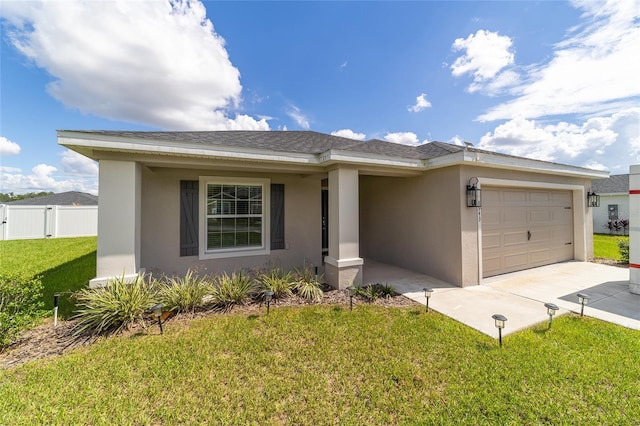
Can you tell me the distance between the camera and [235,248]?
6977mm

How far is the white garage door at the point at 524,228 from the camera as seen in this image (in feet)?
22.6

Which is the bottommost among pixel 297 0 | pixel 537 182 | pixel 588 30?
pixel 537 182

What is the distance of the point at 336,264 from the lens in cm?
598

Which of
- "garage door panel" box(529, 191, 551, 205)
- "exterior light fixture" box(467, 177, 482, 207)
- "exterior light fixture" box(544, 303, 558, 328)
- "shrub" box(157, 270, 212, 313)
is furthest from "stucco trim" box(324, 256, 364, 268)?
"garage door panel" box(529, 191, 551, 205)

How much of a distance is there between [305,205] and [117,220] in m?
4.60

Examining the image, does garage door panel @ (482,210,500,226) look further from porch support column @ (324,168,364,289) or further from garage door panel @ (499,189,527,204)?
porch support column @ (324,168,364,289)

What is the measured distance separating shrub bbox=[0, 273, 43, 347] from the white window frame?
9.78 ft

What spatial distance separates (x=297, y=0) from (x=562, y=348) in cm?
1146

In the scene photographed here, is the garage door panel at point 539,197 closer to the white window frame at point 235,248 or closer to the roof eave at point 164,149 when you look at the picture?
the roof eave at point 164,149

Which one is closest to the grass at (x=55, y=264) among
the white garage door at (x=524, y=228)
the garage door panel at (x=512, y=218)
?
the white garage door at (x=524, y=228)

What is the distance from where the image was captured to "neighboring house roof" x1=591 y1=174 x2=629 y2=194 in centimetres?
1886

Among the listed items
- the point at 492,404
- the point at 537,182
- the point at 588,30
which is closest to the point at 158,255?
the point at 492,404

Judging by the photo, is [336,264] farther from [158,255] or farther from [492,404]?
[158,255]

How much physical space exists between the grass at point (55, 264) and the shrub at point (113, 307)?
1.04m
